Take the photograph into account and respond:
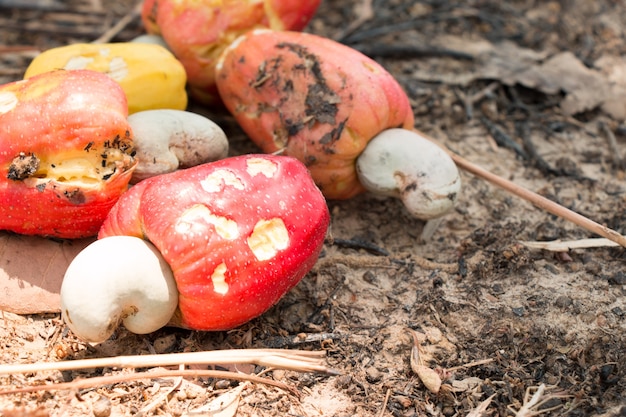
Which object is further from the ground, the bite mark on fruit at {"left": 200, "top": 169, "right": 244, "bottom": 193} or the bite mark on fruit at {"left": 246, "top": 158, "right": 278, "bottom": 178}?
the bite mark on fruit at {"left": 200, "top": 169, "right": 244, "bottom": 193}

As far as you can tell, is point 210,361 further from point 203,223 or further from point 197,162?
point 197,162

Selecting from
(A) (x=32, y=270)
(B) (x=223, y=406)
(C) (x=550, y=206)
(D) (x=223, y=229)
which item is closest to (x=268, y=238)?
(D) (x=223, y=229)

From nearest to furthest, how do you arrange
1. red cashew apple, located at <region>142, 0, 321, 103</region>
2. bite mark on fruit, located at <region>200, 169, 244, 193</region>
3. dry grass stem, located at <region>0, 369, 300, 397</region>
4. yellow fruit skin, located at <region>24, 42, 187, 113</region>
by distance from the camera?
dry grass stem, located at <region>0, 369, 300, 397</region> → bite mark on fruit, located at <region>200, 169, 244, 193</region> → yellow fruit skin, located at <region>24, 42, 187, 113</region> → red cashew apple, located at <region>142, 0, 321, 103</region>

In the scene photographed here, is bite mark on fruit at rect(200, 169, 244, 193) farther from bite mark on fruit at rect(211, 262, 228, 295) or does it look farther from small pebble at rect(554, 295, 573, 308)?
small pebble at rect(554, 295, 573, 308)

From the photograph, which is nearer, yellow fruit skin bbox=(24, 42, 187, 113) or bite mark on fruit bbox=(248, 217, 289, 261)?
bite mark on fruit bbox=(248, 217, 289, 261)

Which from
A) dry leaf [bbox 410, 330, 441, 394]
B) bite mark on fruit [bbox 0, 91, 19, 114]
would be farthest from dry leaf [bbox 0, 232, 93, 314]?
dry leaf [bbox 410, 330, 441, 394]

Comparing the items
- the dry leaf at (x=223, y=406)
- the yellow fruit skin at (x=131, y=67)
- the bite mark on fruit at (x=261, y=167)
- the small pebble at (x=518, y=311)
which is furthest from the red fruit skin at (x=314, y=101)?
the dry leaf at (x=223, y=406)
